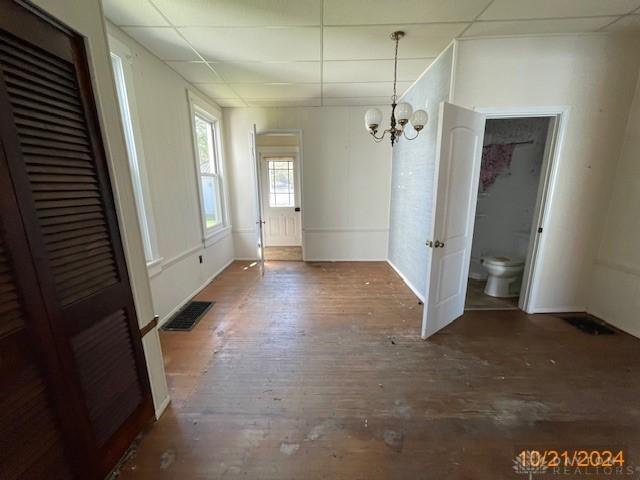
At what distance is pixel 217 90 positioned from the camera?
3318mm

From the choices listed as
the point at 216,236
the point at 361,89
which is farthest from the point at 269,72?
the point at 216,236

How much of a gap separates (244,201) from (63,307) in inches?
140

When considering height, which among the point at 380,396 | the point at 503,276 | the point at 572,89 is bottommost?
the point at 380,396

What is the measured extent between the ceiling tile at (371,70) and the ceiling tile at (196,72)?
1269mm

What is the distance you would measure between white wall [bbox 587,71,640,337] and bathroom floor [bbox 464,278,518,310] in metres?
0.72

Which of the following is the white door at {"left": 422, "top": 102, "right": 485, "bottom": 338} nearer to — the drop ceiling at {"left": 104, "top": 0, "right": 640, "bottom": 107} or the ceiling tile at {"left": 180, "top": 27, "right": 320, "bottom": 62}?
the drop ceiling at {"left": 104, "top": 0, "right": 640, "bottom": 107}

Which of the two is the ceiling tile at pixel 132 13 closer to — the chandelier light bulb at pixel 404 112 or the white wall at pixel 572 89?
the chandelier light bulb at pixel 404 112

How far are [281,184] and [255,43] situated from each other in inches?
129

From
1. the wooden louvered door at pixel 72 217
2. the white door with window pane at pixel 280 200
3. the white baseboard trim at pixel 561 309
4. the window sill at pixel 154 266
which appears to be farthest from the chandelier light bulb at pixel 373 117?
the white door with window pane at pixel 280 200

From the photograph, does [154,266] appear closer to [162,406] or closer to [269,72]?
[162,406]

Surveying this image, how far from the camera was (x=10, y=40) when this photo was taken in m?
0.83

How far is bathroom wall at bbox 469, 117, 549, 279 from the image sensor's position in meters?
3.27

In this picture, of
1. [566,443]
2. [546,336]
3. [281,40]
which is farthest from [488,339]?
[281,40]

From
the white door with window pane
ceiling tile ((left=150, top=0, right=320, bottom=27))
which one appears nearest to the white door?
ceiling tile ((left=150, top=0, right=320, bottom=27))
